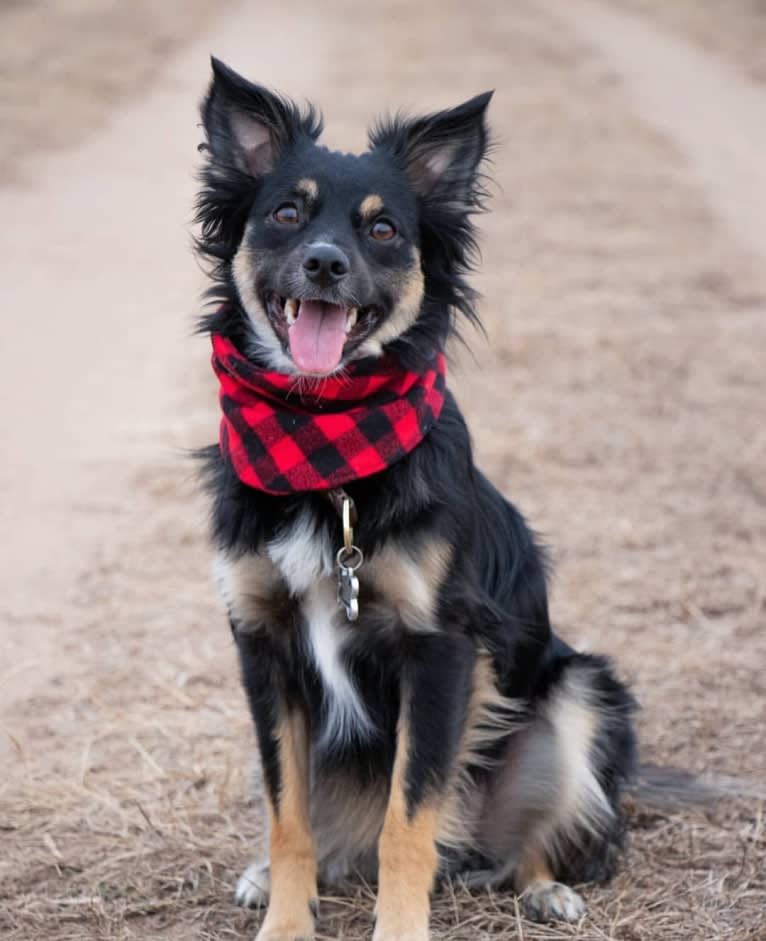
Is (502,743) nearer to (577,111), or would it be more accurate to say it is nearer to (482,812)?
(482,812)

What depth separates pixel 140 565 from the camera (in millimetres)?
6637

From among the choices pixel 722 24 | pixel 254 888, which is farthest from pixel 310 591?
pixel 722 24

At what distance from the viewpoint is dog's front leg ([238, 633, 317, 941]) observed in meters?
3.66

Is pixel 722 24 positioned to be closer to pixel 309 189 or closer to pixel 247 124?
pixel 247 124

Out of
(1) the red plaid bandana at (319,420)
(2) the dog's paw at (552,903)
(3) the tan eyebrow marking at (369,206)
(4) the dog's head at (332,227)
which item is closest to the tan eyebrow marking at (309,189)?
(4) the dog's head at (332,227)

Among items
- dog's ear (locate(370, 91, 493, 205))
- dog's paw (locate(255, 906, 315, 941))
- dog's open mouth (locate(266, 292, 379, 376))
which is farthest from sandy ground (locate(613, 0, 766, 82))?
dog's paw (locate(255, 906, 315, 941))

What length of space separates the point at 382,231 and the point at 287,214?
10.4 inches

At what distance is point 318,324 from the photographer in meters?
3.67

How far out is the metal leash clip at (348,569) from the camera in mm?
3471

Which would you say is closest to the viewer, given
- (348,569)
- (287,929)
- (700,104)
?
(348,569)

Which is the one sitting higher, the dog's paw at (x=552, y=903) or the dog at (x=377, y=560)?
the dog at (x=377, y=560)

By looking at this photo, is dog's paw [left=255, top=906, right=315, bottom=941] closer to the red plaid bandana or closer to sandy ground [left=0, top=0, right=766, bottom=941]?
sandy ground [left=0, top=0, right=766, bottom=941]

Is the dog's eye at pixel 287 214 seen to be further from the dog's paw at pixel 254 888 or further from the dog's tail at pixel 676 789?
the dog's tail at pixel 676 789

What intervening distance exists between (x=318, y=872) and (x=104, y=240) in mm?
10129
